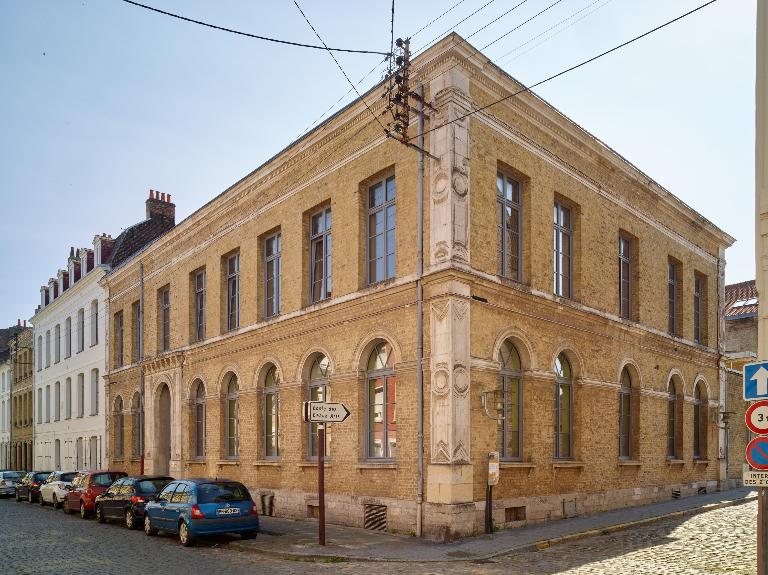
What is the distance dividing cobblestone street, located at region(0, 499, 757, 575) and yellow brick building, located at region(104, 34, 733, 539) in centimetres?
229

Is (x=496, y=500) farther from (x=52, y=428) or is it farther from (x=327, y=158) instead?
(x=52, y=428)

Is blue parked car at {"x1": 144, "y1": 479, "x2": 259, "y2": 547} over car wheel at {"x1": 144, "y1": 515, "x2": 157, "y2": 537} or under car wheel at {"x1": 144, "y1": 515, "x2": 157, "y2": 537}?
over

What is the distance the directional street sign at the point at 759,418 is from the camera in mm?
8109

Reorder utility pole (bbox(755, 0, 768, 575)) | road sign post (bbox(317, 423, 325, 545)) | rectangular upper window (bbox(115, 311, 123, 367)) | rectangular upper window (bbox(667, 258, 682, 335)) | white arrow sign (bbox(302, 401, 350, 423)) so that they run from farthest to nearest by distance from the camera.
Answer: rectangular upper window (bbox(115, 311, 123, 367))
rectangular upper window (bbox(667, 258, 682, 335))
white arrow sign (bbox(302, 401, 350, 423))
road sign post (bbox(317, 423, 325, 545))
utility pole (bbox(755, 0, 768, 575))

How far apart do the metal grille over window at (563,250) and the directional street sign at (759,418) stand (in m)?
10.5

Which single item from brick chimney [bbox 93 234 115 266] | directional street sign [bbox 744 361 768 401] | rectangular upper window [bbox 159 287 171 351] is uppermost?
brick chimney [bbox 93 234 115 266]

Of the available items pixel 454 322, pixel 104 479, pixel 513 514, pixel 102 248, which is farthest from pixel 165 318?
pixel 513 514

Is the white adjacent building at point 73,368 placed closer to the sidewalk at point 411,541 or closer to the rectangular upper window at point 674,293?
the sidewalk at point 411,541

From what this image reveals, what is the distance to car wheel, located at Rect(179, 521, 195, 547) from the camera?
15.1 m

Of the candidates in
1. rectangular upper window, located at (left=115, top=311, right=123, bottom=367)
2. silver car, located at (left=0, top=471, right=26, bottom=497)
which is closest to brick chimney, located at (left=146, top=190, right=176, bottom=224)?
rectangular upper window, located at (left=115, top=311, right=123, bottom=367)

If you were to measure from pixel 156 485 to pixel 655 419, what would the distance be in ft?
46.0

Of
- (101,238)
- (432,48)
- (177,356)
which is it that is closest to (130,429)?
(177,356)

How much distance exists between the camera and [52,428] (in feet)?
141

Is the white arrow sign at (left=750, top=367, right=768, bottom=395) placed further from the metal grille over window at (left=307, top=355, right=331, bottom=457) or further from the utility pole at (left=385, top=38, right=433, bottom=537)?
the metal grille over window at (left=307, top=355, right=331, bottom=457)
